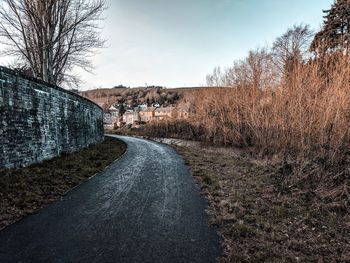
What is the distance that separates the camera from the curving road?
96.2 inches

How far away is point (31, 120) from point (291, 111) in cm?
1005

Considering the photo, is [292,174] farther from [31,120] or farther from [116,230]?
[31,120]

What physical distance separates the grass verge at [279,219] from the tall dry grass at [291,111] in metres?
1.28

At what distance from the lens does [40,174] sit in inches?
215

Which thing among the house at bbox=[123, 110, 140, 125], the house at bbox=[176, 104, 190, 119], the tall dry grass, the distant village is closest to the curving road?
the tall dry grass

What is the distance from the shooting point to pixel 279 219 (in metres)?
3.46

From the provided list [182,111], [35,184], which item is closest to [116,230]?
[35,184]

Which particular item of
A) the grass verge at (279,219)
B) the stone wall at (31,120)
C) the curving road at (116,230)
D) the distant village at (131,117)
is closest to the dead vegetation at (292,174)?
the grass verge at (279,219)

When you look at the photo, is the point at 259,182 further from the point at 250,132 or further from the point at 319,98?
the point at 250,132

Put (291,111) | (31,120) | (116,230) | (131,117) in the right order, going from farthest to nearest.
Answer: (131,117), (291,111), (31,120), (116,230)

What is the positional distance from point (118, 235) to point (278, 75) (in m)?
9.84

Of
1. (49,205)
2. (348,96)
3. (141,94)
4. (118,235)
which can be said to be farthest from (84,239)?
(141,94)

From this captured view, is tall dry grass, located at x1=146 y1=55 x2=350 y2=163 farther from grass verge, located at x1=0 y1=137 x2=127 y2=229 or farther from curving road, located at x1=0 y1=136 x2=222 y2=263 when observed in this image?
grass verge, located at x1=0 y1=137 x2=127 y2=229

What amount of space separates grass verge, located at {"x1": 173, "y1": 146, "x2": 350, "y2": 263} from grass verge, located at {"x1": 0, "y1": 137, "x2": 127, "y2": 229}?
3788 mm
